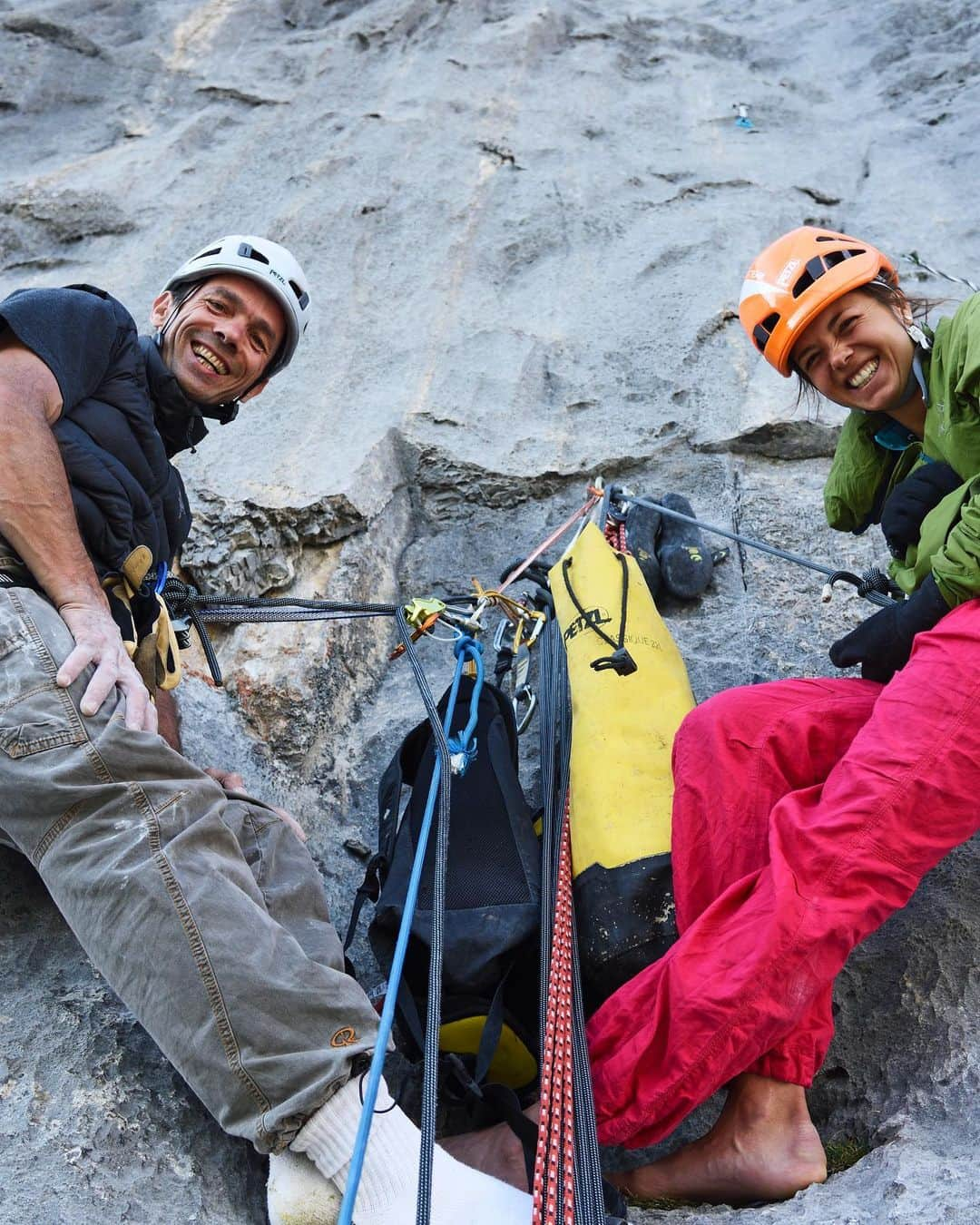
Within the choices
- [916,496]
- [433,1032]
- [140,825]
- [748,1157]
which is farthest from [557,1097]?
[916,496]

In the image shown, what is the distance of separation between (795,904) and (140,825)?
4.08 ft

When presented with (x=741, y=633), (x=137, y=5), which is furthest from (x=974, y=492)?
(x=137, y=5)

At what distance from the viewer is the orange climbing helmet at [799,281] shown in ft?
9.48

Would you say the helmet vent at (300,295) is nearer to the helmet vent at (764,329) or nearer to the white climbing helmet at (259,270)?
the white climbing helmet at (259,270)

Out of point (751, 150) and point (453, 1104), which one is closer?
point (453, 1104)

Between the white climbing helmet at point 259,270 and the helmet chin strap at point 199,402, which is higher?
the white climbing helmet at point 259,270

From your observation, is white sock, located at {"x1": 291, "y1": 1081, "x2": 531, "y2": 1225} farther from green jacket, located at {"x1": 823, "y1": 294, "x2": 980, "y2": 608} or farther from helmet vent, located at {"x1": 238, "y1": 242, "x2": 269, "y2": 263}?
helmet vent, located at {"x1": 238, "y1": 242, "x2": 269, "y2": 263}

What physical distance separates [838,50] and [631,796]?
7088 mm

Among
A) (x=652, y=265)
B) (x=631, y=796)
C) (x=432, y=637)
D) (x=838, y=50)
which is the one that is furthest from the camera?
(x=838, y=50)

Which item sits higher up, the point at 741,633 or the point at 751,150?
the point at 751,150

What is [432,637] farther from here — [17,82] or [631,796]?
[17,82]

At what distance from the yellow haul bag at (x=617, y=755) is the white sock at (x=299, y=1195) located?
2.70 ft

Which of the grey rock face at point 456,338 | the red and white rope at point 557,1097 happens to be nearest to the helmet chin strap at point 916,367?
the grey rock face at point 456,338

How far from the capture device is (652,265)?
19.0 feet
